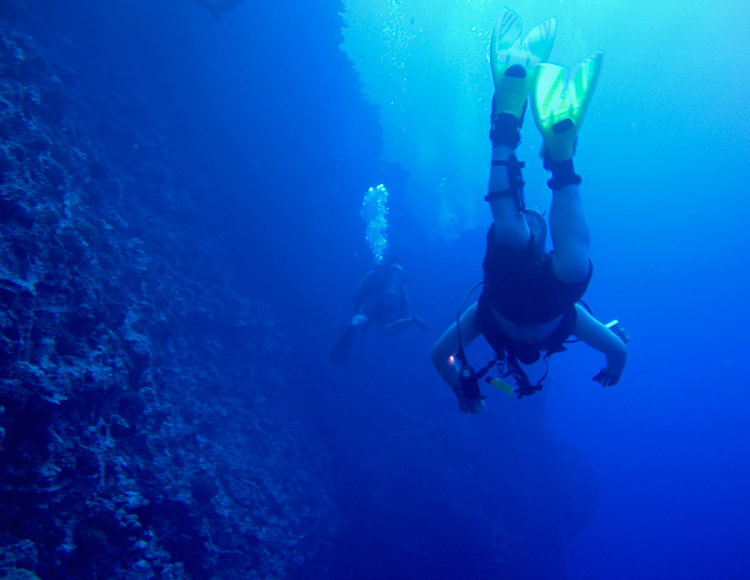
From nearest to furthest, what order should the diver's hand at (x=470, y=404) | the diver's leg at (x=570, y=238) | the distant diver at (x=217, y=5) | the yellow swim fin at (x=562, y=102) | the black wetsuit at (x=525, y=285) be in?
the diver's leg at (x=570, y=238), the black wetsuit at (x=525, y=285), the yellow swim fin at (x=562, y=102), the diver's hand at (x=470, y=404), the distant diver at (x=217, y=5)

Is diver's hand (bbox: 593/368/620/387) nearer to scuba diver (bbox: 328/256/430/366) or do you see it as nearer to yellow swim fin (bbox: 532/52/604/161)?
yellow swim fin (bbox: 532/52/604/161)

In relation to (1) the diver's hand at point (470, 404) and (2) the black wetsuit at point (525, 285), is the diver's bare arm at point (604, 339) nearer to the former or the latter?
(2) the black wetsuit at point (525, 285)

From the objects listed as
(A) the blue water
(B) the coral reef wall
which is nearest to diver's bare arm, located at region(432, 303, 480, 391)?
(B) the coral reef wall

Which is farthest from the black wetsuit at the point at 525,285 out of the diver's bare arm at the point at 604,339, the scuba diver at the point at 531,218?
the diver's bare arm at the point at 604,339

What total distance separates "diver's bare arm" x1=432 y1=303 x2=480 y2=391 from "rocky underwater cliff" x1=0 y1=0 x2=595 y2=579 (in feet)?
14.6

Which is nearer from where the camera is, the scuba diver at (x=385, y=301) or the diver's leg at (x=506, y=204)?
the diver's leg at (x=506, y=204)

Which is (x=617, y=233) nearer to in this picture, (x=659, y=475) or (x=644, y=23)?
(x=644, y=23)

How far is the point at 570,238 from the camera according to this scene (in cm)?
245

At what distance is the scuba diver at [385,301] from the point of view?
1024 centimetres

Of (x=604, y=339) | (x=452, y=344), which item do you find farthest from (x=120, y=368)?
(x=604, y=339)

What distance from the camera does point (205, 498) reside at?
6.95m

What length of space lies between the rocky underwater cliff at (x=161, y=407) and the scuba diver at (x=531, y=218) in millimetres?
4958

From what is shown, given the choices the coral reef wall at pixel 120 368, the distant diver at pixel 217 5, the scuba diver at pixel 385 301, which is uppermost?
the distant diver at pixel 217 5

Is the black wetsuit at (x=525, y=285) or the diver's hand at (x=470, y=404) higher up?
the black wetsuit at (x=525, y=285)
